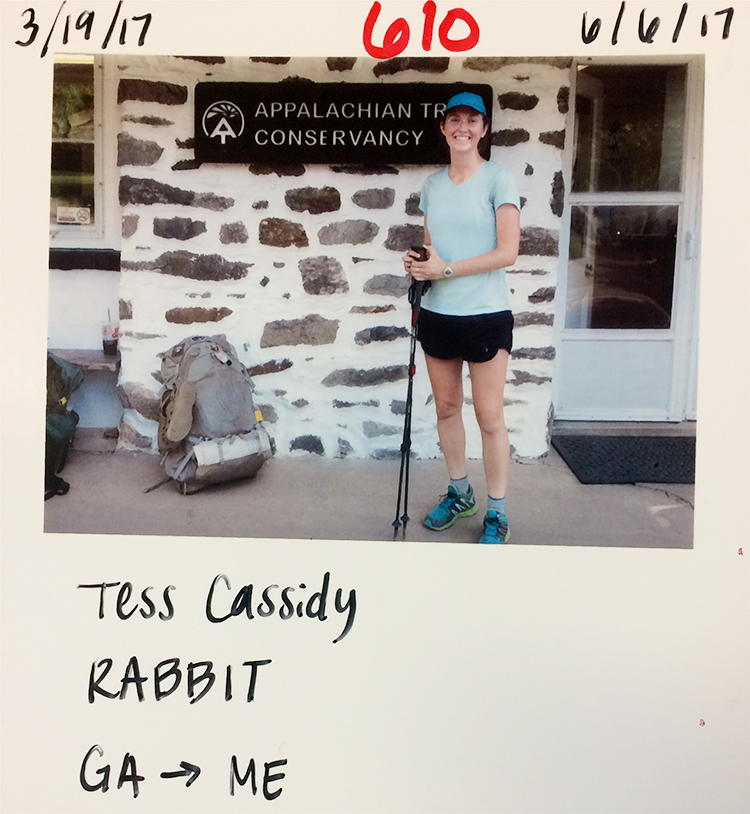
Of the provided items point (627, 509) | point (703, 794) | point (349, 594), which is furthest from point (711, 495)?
point (349, 594)

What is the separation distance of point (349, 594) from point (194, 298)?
79 centimetres

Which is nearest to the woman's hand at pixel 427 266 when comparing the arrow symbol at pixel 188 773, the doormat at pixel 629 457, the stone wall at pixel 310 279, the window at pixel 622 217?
the stone wall at pixel 310 279

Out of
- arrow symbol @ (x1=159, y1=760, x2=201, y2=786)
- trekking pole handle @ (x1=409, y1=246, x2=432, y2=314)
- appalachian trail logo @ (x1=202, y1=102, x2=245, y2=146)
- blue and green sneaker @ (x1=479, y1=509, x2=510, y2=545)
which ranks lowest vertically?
arrow symbol @ (x1=159, y1=760, x2=201, y2=786)

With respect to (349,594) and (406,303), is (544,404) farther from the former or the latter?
(349,594)

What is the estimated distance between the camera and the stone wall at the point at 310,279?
54.0 inches

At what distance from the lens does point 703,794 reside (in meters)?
1.01

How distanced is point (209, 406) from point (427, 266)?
0.63m

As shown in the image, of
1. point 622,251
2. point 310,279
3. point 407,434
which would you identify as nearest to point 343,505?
point 407,434

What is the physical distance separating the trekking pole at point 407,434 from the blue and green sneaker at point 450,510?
0.05 meters

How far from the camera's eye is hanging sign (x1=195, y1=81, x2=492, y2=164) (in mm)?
1088

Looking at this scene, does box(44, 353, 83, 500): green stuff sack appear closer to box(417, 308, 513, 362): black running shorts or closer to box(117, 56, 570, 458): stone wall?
box(117, 56, 570, 458): stone wall

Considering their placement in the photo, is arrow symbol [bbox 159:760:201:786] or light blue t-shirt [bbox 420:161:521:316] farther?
light blue t-shirt [bbox 420:161:521:316]

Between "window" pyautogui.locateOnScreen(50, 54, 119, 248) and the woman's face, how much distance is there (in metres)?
0.52

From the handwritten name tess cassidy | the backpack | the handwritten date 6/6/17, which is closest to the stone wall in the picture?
the backpack
